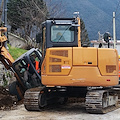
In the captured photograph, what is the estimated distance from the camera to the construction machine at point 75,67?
38.7 ft

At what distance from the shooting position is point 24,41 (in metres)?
40.0

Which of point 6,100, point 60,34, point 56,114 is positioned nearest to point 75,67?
point 60,34

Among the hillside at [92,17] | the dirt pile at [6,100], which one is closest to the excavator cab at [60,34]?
the dirt pile at [6,100]

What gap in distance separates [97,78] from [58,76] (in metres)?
1.25

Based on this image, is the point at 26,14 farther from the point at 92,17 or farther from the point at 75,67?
the point at 92,17

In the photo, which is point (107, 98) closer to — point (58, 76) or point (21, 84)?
point (58, 76)

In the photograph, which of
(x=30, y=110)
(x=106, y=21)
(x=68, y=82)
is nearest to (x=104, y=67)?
(x=68, y=82)

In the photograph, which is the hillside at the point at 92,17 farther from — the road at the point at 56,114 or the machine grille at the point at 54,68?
the machine grille at the point at 54,68

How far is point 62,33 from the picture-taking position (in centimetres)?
1258

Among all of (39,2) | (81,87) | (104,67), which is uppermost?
(39,2)

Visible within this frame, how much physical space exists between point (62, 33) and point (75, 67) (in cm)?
143

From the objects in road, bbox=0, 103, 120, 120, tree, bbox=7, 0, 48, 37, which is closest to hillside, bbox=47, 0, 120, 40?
tree, bbox=7, 0, 48, 37

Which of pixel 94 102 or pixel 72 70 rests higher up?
pixel 72 70

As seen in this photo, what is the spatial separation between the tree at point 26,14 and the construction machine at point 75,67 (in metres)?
24.9
